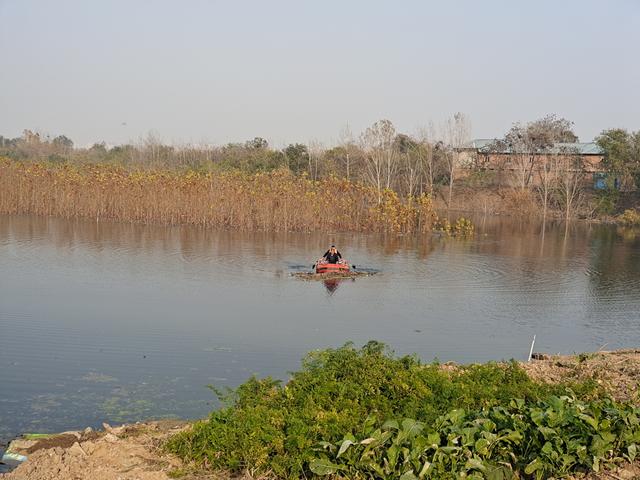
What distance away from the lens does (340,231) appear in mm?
34375

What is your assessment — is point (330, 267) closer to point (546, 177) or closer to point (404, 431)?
point (404, 431)

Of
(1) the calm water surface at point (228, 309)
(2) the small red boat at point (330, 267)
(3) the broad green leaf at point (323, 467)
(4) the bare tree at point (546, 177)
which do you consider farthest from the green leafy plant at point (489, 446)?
(4) the bare tree at point (546, 177)

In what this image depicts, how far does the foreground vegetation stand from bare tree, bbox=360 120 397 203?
39.3 m

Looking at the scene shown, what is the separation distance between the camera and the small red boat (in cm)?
2312

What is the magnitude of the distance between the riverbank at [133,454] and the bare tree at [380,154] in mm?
38008

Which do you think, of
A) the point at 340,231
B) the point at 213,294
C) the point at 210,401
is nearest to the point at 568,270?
the point at 340,231

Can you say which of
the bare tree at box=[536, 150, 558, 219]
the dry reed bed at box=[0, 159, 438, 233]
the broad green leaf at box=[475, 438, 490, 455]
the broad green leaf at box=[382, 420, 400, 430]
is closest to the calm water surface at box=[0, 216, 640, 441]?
the dry reed bed at box=[0, 159, 438, 233]

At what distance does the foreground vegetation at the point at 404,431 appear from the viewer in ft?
20.9

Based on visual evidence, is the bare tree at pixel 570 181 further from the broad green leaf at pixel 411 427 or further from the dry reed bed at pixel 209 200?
the broad green leaf at pixel 411 427

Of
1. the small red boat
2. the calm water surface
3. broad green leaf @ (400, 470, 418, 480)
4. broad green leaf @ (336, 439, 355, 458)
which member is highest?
broad green leaf @ (336, 439, 355, 458)

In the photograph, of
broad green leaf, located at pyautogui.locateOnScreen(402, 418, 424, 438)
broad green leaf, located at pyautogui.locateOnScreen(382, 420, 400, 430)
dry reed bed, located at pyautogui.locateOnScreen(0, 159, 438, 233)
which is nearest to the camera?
broad green leaf, located at pyautogui.locateOnScreen(402, 418, 424, 438)

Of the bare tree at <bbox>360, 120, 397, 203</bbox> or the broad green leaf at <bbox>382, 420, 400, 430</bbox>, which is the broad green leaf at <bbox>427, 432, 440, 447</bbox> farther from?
the bare tree at <bbox>360, 120, 397, 203</bbox>

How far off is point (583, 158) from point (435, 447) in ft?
173

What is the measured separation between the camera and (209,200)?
33.8 m
